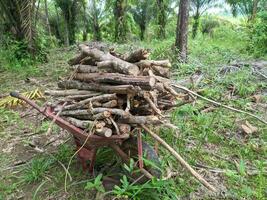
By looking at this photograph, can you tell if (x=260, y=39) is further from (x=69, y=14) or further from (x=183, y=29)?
(x=69, y=14)

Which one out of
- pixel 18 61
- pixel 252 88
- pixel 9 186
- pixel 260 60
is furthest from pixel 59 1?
pixel 9 186

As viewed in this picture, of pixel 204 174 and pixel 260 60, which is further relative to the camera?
pixel 260 60

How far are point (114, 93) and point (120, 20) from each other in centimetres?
1077

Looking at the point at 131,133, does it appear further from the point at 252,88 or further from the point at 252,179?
the point at 252,88

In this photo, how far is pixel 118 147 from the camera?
10.0 ft

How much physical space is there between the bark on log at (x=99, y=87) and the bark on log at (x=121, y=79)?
5 cm

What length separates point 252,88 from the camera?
525 centimetres

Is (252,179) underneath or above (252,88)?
underneath

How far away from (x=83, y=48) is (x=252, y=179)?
2.23m

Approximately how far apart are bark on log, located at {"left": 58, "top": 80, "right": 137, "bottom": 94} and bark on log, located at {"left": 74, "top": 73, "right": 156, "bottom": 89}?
0.05 meters

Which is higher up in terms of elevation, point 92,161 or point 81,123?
point 81,123

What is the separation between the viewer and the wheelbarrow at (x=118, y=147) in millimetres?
2836

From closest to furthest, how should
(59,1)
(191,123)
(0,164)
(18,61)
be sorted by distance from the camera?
(0,164) → (191,123) → (18,61) → (59,1)

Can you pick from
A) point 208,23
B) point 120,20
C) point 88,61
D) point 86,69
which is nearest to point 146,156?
point 86,69
